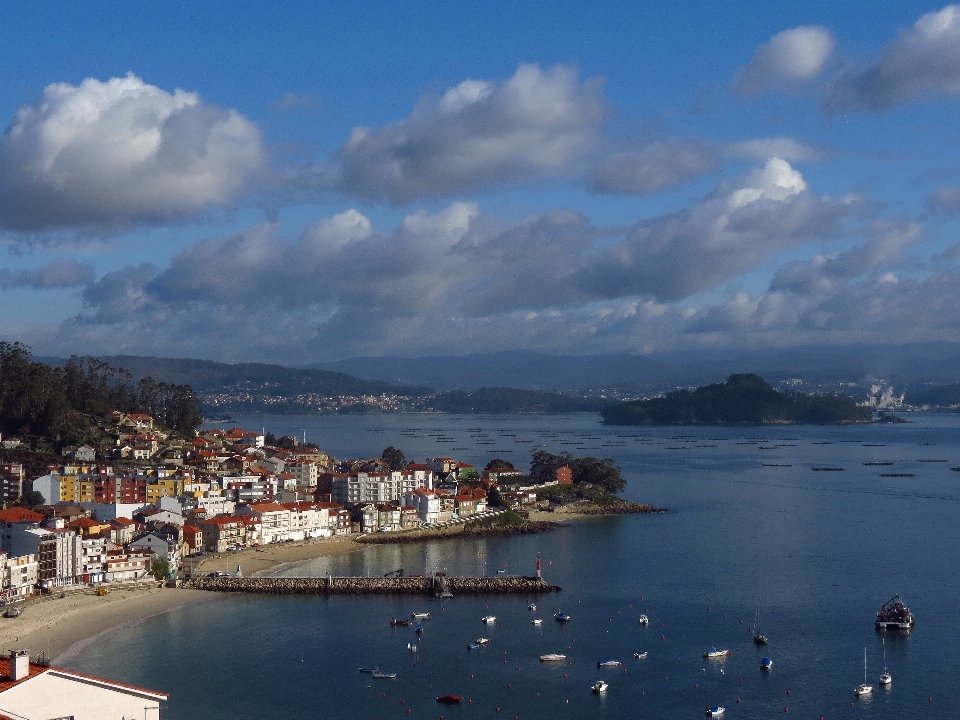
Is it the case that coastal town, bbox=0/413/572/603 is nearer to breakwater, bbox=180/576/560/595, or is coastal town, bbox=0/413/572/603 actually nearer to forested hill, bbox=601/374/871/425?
breakwater, bbox=180/576/560/595

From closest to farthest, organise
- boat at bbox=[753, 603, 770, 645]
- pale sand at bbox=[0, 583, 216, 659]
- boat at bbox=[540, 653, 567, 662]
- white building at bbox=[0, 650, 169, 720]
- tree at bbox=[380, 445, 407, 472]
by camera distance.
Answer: white building at bbox=[0, 650, 169, 720], boat at bbox=[540, 653, 567, 662], pale sand at bbox=[0, 583, 216, 659], boat at bbox=[753, 603, 770, 645], tree at bbox=[380, 445, 407, 472]

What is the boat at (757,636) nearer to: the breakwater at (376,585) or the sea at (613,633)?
the sea at (613,633)

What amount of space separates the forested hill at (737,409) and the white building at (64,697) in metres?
114

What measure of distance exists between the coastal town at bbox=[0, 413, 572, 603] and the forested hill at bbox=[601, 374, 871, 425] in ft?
259

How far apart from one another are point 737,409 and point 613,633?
11059 cm

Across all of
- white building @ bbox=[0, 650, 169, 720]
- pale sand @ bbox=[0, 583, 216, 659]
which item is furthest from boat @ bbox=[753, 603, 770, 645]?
white building @ bbox=[0, 650, 169, 720]

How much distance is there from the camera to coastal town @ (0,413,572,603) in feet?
79.9

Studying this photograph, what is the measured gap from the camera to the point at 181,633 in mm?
20484

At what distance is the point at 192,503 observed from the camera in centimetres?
3228

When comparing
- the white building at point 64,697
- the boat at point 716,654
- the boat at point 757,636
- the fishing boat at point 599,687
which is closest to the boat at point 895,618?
the boat at point 757,636

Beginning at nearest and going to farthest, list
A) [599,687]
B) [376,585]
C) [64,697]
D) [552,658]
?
[64,697] → [599,687] → [552,658] → [376,585]

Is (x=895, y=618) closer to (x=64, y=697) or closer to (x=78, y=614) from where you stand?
(x=78, y=614)

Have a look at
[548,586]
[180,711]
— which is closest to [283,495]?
[548,586]

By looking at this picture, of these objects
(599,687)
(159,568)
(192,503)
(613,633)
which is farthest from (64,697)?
(192,503)
